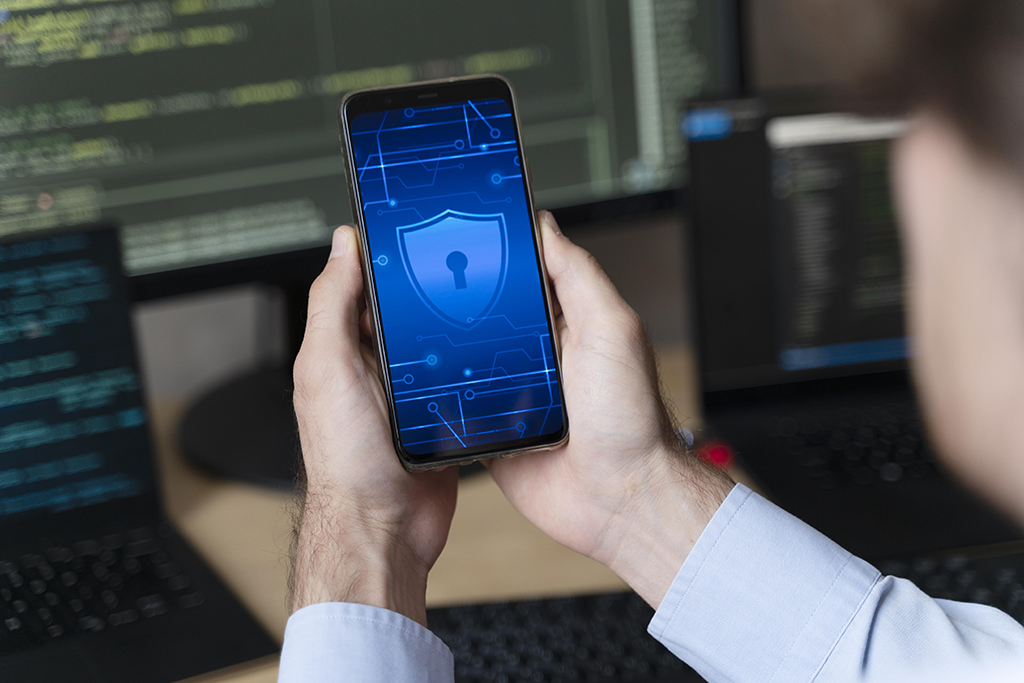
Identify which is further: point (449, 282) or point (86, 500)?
point (86, 500)

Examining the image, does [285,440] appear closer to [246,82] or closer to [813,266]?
[246,82]

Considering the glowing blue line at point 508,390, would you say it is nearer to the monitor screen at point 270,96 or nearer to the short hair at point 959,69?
the monitor screen at point 270,96

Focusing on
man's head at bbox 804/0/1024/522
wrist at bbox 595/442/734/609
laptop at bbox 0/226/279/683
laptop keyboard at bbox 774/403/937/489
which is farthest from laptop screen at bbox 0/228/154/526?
man's head at bbox 804/0/1024/522

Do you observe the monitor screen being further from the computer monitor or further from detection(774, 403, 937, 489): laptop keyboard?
detection(774, 403, 937, 489): laptop keyboard

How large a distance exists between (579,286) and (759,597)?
164mm

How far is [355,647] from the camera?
14.3 inches

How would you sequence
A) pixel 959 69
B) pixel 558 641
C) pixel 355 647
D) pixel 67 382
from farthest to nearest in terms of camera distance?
pixel 959 69
pixel 67 382
pixel 558 641
pixel 355 647

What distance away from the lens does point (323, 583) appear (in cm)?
39

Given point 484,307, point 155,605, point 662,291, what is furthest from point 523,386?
point 662,291

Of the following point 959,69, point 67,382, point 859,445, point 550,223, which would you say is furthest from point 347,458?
point 959,69

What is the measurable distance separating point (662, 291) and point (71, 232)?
59cm

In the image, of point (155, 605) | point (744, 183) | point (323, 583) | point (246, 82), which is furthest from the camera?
point (744, 183)

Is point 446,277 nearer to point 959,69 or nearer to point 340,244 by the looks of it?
point 340,244

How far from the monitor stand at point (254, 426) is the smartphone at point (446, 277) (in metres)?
0.25
